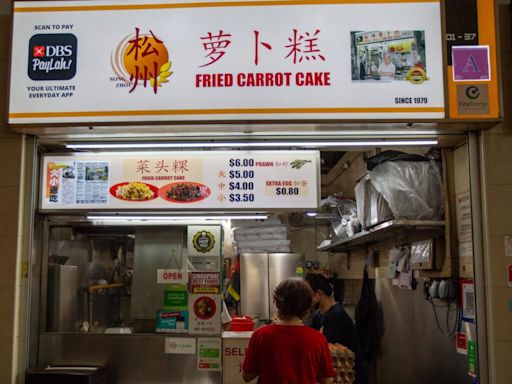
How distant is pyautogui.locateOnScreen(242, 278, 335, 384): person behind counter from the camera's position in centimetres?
257

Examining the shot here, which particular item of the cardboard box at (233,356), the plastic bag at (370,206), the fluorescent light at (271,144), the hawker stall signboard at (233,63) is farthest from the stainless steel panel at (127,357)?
the plastic bag at (370,206)

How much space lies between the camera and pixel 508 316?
3.02 meters

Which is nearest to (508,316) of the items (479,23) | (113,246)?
(479,23)

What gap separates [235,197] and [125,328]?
5.08 ft

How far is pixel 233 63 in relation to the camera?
311cm

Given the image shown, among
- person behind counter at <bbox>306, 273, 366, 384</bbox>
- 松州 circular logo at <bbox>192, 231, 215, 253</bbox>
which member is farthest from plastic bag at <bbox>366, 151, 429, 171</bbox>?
松州 circular logo at <bbox>192, 231, 215, 253</bbox>

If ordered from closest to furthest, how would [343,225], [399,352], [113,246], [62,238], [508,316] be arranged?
1. [508,316]
2. [62,238]
3. [113,246]
4. [399,352]
5. [343,225]

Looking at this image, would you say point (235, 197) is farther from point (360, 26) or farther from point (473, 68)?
point (473, 68)

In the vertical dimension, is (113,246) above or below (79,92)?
below

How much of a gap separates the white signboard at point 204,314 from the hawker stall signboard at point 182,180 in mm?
742

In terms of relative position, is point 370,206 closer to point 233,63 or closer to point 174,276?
point 174,276

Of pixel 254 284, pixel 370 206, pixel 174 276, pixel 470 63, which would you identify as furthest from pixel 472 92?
pixel 254 284

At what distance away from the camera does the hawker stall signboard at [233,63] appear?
120 inches

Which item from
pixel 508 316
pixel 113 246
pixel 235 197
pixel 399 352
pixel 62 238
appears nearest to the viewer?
pixel 508 316
